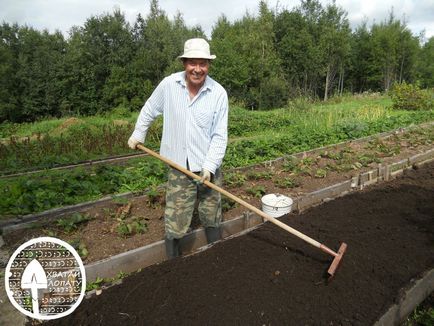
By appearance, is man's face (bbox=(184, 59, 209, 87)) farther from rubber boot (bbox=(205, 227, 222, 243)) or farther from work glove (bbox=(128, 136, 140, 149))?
rubber boot (bbox=(205, 227, 222, 243))

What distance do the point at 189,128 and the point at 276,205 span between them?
64.7 inches

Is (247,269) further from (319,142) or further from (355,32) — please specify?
(355,32)

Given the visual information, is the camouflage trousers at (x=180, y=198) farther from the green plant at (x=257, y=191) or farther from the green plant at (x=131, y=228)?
the green plant at (x=257, y=191)

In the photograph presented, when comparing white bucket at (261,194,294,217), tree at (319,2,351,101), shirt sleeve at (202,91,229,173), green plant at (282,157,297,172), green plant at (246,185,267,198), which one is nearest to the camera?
shirt sleeve at (202,91,229,173)

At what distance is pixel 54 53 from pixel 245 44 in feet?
49.4

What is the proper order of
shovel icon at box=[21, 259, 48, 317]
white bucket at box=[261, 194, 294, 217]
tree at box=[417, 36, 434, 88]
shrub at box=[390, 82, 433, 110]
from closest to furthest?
shovel icon at box=[21, 259, 48, 317] → white bucket at box=[261, 194, 294, 217] → shrub at box=[390, 82, 433, 110] → tree at box=[417, 36, 434, 88]

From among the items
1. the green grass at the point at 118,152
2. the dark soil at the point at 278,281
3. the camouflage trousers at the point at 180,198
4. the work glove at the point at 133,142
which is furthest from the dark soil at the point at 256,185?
the work glove at the point at 133,142

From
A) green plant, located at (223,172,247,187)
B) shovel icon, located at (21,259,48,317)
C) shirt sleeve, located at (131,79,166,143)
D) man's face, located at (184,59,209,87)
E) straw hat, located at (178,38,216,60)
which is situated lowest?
green plant, located at (223,172,247,187)

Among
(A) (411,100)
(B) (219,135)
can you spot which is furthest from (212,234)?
(A) (411,100)

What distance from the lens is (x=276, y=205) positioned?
13.8 feet

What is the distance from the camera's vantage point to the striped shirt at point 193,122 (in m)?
3.11

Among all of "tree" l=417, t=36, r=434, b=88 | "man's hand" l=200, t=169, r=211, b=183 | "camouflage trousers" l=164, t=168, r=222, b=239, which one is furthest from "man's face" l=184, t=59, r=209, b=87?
"tree" l=417, t=36, r=434, b=88

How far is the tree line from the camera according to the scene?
2147 cm

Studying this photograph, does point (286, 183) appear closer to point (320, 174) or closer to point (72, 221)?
point (320, 174)
